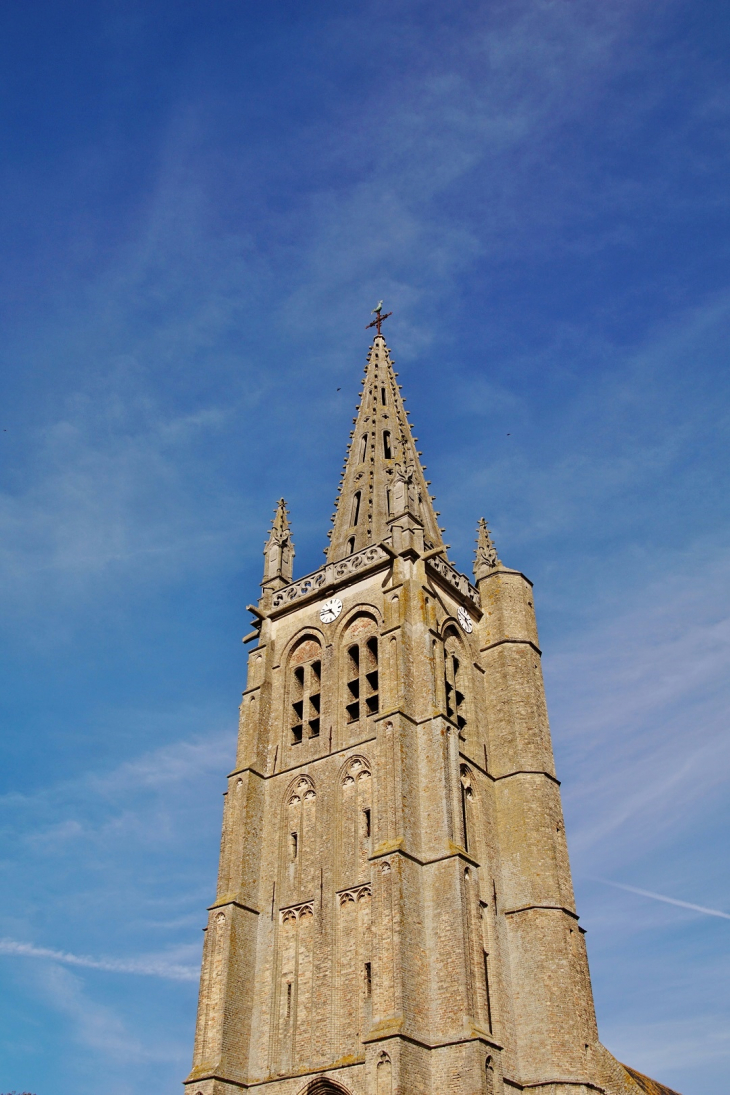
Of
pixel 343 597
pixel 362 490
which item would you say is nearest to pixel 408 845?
pixel 343 597

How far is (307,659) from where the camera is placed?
37.1m

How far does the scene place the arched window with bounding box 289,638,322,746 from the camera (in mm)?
35281

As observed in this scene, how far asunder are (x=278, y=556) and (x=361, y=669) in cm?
845

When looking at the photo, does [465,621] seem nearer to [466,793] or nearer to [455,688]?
[455,688]

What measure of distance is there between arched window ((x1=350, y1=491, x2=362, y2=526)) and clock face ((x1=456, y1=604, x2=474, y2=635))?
6821mm

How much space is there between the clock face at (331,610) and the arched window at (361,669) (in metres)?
0.82

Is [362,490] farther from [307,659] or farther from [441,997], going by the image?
[441,997]

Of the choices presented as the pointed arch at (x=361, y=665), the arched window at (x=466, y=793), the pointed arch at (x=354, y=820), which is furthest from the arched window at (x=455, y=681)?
the pointed arch at (x=354, y=820)

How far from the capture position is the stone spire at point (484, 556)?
1598 inches

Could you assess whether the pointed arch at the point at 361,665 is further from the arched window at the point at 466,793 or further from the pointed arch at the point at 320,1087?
the pointed arch at the point at 320,1087

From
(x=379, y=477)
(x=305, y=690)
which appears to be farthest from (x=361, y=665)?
(x=379, y=477)

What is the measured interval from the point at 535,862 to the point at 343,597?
11.5 m

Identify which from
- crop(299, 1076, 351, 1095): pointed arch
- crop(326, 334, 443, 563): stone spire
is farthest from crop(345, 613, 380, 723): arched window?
crop(299, 1076, 351, 1095): pointed arch

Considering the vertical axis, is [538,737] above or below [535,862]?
above
